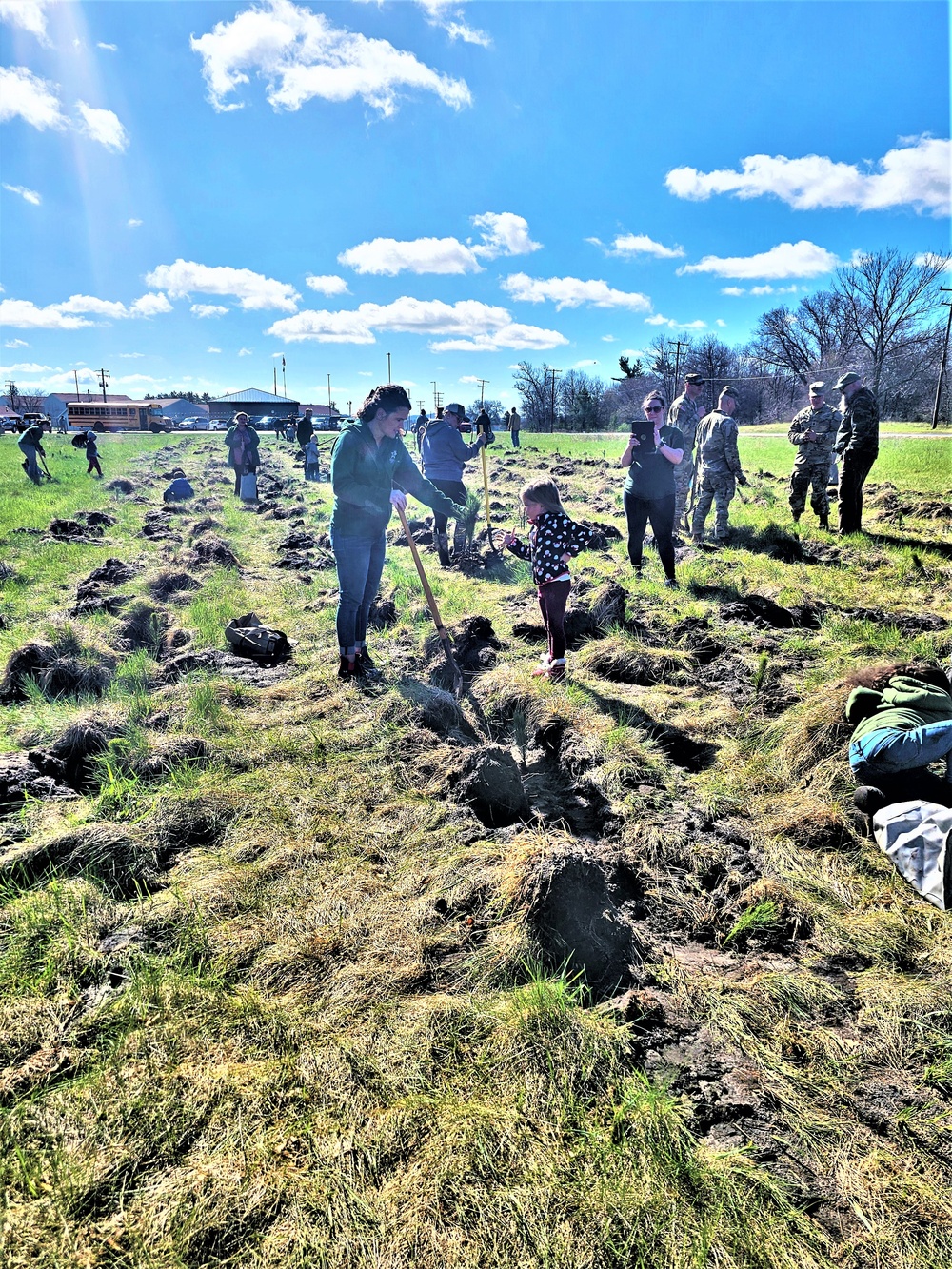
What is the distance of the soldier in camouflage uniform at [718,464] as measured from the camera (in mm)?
9062

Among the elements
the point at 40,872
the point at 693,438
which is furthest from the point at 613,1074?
the point at 693,438

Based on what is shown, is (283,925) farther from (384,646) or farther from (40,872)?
(384,646)

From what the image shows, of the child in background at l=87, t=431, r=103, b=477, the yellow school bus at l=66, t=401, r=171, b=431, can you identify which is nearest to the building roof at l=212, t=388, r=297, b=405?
the yellow school bus at l=66, t=401, r=171, b=431

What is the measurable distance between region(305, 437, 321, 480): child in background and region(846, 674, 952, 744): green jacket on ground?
20501mm

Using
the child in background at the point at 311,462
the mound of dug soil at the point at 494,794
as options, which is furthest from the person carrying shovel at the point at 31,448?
the mound of dug soil at the point at 494,794

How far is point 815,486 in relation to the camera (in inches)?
409

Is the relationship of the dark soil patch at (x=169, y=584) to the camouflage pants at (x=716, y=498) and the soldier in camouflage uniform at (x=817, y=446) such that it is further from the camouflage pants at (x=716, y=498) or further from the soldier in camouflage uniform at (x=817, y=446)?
the soldier in camouflage uniform at (x=817, y=446)

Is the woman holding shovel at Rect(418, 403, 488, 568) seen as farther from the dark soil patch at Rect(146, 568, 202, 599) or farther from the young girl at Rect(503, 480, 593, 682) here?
the young girl at Rect(503, 480, 593, 682)

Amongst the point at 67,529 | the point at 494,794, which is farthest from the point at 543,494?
the point at 67,529

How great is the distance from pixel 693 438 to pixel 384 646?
6860mm

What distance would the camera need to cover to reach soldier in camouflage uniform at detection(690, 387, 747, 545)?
9062mm

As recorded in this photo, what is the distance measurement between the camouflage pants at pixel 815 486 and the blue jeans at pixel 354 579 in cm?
782

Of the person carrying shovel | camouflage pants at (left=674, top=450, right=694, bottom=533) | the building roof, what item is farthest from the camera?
the building roof

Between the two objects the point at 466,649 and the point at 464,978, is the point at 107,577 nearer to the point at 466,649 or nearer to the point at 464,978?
the point at 466,649
